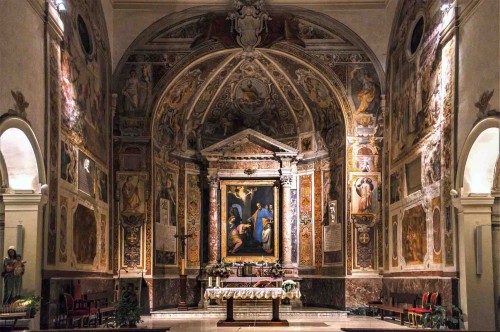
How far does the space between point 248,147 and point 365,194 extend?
5485 mm

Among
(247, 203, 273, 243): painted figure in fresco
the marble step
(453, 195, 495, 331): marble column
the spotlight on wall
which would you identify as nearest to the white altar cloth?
the marble step

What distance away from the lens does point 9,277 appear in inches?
553

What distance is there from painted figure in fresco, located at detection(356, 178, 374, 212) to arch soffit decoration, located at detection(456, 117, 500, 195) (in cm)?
822

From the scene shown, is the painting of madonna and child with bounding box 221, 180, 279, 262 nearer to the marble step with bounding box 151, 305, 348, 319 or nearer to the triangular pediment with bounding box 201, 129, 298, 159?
the triangular pediment with bounding box 201, 129, 298, 159

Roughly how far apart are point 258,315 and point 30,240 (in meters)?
9.66

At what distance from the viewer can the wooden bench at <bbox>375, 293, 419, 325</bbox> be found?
1961 centimetres

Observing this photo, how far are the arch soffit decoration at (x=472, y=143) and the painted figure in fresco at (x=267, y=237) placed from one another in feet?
40.1

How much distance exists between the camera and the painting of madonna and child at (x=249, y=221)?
27438mm

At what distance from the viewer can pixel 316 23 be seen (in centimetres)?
2425

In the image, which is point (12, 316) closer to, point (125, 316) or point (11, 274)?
point (11, 274)

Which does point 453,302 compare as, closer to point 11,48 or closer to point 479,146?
point 479,146

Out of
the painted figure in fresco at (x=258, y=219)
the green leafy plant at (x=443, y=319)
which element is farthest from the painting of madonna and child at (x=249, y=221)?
the green leafy plant at (x=443, y=319)

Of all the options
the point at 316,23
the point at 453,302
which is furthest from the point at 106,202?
the point at 453,302

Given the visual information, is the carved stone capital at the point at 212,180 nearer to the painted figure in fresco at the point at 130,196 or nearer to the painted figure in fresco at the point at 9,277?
the painted figure in fresco at the point at 130,196
